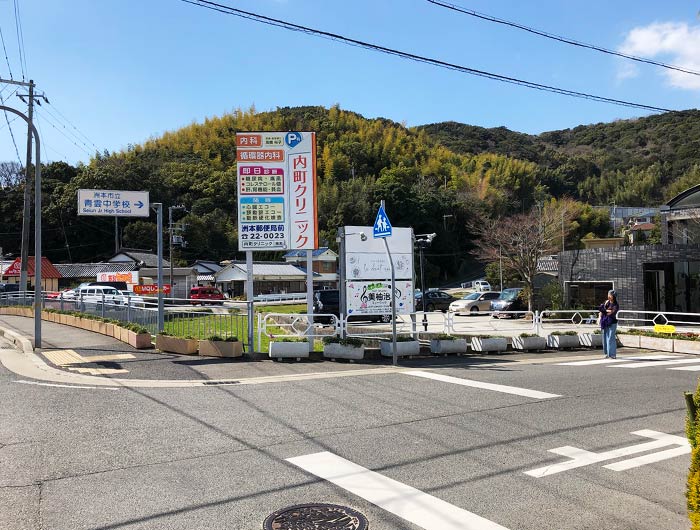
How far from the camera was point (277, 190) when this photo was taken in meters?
14.4

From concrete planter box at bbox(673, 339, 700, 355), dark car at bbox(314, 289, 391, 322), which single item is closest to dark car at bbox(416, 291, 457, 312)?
dark car at bbox(314, 289, 391, 322)

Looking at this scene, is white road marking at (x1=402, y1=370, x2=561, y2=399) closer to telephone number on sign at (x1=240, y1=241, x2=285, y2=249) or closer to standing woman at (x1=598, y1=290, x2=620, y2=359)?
telephone number on sign at (x1=240, y1=241, x2=285, y2=249)

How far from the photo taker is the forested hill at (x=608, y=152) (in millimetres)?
109750

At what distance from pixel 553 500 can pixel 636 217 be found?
349 feet

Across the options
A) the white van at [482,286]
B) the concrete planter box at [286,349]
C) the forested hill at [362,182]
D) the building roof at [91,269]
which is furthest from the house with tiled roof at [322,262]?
the concrete planter box at [286,349]

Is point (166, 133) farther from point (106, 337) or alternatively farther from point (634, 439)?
point (634, 439)

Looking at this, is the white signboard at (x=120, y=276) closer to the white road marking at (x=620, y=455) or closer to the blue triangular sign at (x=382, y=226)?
the blue triangular sign at (x=382, y=226)

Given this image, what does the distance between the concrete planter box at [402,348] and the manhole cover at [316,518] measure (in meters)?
9.14

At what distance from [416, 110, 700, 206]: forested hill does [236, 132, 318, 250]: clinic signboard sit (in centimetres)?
7215

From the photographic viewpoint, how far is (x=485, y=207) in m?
84.8

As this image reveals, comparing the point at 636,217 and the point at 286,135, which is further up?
the point at 636,217

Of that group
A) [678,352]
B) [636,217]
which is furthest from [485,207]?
[678,352]

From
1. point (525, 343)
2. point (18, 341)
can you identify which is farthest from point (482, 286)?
point (18, 341)

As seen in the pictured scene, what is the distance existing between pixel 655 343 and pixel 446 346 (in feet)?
23.0
